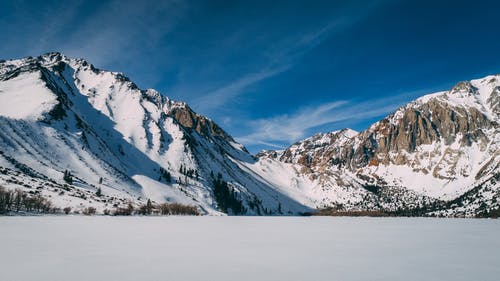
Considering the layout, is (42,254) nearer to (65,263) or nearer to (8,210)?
(65,263)

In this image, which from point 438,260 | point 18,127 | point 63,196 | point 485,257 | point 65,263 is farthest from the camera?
point 18,127

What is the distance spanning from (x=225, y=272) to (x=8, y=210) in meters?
119

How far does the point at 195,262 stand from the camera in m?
29.9

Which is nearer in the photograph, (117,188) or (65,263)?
(65,263)

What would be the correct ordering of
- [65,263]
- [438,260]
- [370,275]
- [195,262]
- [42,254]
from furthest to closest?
[438,260] < [42,254] < [195,262] < [65,263] < [370,275]

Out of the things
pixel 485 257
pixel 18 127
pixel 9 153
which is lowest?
pixel 485 257

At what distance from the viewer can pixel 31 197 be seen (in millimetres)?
125812

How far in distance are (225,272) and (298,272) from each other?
18.8ft

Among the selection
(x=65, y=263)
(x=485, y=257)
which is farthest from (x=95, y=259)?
(x=485, y=257)

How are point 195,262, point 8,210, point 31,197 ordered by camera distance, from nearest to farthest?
point 195,262, point 8,210, point 31,197

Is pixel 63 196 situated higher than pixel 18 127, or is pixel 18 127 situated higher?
pixel 18 127

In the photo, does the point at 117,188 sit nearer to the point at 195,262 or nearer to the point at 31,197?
the point at 31,197

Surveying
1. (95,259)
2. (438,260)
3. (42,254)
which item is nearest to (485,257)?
(438,260)

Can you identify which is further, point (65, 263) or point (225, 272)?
point (65, 263)
